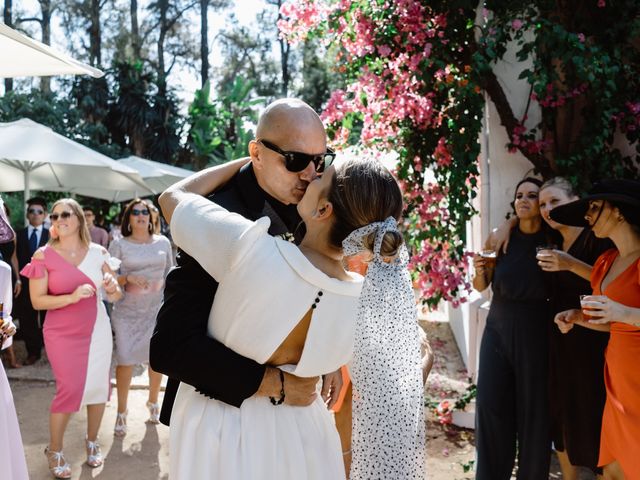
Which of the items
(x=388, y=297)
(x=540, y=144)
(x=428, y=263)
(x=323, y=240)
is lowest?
(x=428, y=263)

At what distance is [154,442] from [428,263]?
111 inches

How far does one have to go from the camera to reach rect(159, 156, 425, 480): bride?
1.65m

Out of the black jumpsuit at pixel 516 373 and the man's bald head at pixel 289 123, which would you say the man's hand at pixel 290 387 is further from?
the black jumpsuit at pixel 516 373

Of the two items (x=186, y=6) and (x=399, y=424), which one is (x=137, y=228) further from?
(x=186, y=6)

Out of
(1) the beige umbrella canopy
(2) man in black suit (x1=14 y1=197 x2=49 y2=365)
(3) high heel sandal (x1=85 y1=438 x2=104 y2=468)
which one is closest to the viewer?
(3) high heel sandal (x1=85 y1=438 x2=104 y2=468)

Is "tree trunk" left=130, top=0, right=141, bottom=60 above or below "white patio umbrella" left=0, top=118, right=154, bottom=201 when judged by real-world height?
above

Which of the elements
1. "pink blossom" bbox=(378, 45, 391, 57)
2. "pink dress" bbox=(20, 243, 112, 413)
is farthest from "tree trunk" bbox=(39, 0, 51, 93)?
"pink blossom" bbox=(378, 45, 391, 57)

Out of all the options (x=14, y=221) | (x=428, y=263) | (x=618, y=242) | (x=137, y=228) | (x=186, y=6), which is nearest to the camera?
(x=618, y=242)

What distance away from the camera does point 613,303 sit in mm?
2965

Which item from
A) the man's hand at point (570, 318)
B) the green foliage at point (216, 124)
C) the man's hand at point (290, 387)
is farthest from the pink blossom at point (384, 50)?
the green foliage at point (216, 124)

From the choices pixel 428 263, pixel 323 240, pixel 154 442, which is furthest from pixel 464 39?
pixel 154 442

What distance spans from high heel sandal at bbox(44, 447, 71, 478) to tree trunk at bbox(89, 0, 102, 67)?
1134 inches

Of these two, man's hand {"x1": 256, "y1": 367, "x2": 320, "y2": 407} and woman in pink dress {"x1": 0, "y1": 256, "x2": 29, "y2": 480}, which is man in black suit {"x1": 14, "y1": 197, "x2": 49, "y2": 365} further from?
man's hand {"x1": 256, "y1": 367, "x2": 320, "y2": 407}

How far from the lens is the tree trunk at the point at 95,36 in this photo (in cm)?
3027
